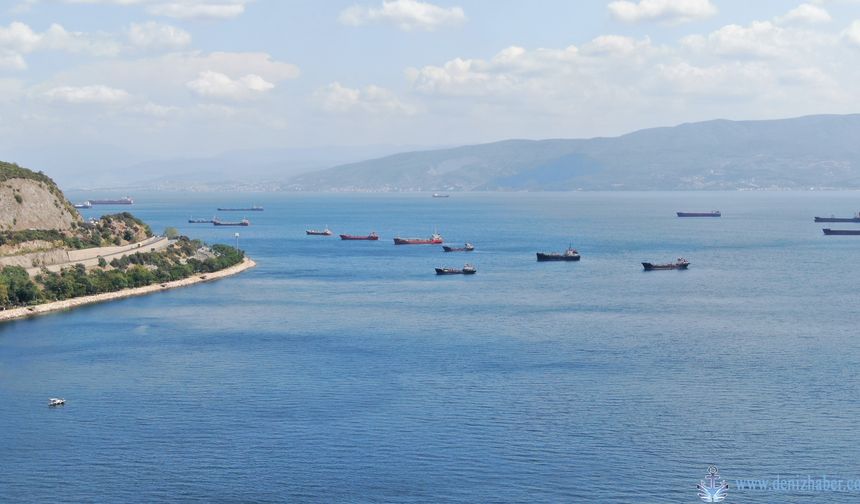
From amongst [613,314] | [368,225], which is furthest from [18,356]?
[368,225]

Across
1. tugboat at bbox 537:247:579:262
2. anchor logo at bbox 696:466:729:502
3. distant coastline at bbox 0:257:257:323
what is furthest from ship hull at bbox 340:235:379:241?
anchor logo at bbox 696:466:729:502

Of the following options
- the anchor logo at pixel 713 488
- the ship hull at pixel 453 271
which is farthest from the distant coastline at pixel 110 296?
the anchor logo at pixel 713 488

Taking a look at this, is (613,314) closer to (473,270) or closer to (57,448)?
(473,270)

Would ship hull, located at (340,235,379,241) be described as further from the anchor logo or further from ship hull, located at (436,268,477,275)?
the anchor logo

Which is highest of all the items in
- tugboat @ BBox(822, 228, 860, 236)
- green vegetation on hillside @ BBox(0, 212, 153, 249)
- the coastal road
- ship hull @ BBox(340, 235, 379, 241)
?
green vegetation on hillside @ BBox(0, 212, 153, 249)

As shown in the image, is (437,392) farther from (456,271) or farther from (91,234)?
(91,234)
